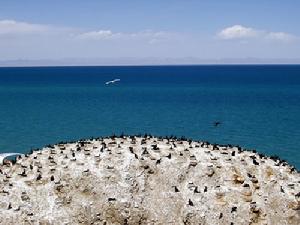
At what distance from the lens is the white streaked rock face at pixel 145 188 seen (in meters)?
32.6

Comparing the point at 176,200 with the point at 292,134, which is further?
the point at 292,134

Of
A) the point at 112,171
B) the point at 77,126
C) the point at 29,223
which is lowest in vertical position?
the point at 77,126

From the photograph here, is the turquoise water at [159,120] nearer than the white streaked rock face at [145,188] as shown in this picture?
No

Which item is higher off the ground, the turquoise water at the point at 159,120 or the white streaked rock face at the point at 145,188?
the white streaked rock face at the point at 145,188

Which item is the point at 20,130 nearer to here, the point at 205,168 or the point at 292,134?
the point at 292,134

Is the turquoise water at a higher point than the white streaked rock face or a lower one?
lower

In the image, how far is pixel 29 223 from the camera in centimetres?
3155

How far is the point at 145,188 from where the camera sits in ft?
Result: 111

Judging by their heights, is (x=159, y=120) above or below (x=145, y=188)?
below

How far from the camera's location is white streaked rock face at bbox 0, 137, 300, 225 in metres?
32.6

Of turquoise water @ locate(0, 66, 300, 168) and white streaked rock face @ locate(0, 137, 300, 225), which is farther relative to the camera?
turquoise water @ locate(0, 66, 300, 168)

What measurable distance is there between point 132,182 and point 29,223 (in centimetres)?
708

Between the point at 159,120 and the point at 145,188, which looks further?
the point at 159,120

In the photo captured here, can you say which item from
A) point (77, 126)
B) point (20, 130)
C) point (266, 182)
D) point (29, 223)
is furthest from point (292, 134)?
point (29, 223)
